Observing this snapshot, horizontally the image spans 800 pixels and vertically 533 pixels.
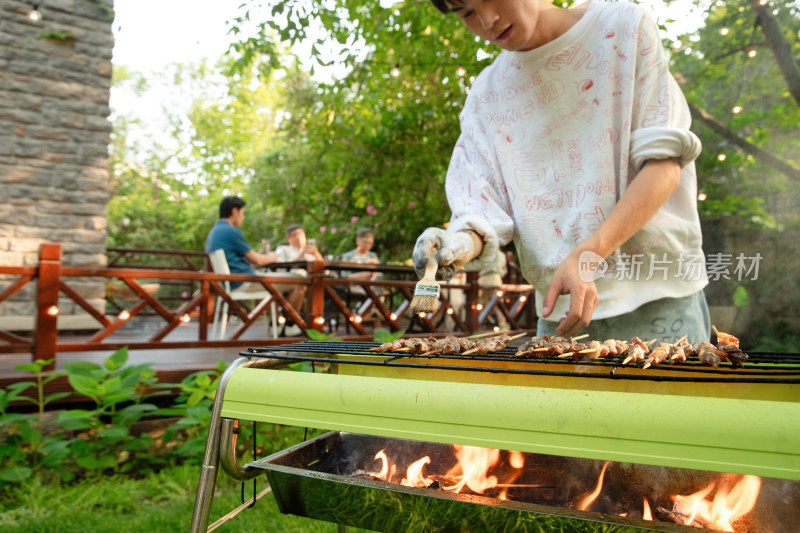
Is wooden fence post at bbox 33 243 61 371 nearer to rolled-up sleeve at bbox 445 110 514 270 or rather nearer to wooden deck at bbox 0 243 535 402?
A: wooden deck at bbox 0 243 535 402

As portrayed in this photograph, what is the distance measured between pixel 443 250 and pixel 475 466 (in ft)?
1.89

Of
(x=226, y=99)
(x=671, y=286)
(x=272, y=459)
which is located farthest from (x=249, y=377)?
(x=226, y=99)

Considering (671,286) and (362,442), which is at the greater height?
(671,286)

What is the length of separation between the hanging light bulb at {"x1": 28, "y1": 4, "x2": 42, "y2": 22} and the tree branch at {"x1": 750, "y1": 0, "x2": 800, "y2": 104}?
Answer: 866 cm

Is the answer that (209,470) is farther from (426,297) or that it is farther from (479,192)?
(479,192)

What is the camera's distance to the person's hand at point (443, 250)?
4.13 feet

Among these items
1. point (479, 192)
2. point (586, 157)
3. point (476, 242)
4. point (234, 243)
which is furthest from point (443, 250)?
point (234, 243)

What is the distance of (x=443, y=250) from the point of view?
1.29m

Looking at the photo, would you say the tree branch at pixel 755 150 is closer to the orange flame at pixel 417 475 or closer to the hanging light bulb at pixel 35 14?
the orange flame at pixel 417 475

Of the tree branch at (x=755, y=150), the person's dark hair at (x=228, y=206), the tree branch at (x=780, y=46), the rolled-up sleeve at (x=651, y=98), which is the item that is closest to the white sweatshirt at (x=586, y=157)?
the rolled-up sleeve at (x=651, y=98)

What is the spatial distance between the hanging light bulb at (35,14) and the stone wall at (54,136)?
0.06m

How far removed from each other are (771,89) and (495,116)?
23.5ft

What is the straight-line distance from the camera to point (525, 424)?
2.83 ft

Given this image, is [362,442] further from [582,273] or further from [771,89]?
[771,89]
